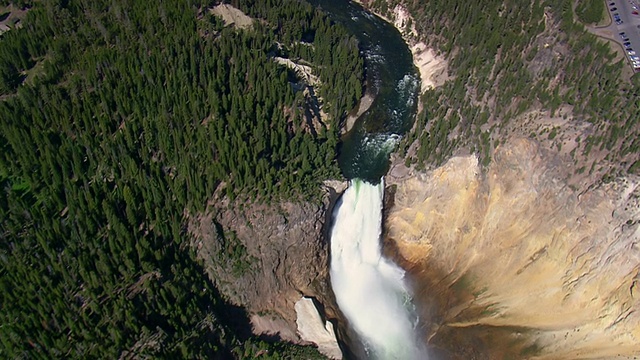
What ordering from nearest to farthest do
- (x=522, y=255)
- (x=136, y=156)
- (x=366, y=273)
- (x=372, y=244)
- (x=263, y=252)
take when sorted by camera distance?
(x=263, y=252) → (x=136, y=156) → (x=522, y=255) → (x=366, y=273) → (x=372, y=244)

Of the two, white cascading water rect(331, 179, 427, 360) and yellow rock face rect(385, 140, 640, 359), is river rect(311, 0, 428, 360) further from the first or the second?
yellow rock face rect(385, 140, 640, 359)

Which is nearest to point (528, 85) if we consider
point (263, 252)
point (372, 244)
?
point (372, 244)

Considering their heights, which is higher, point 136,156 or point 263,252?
point 136,156

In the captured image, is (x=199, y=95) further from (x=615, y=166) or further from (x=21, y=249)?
(x=615, y=166)

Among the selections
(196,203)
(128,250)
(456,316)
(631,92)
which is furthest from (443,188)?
(128,250)

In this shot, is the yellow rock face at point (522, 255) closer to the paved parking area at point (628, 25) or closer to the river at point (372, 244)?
the river at point (372, 244)

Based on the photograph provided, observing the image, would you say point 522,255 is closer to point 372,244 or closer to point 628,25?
point 372,244

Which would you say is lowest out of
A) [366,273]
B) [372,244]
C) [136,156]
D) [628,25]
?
[366,273]
